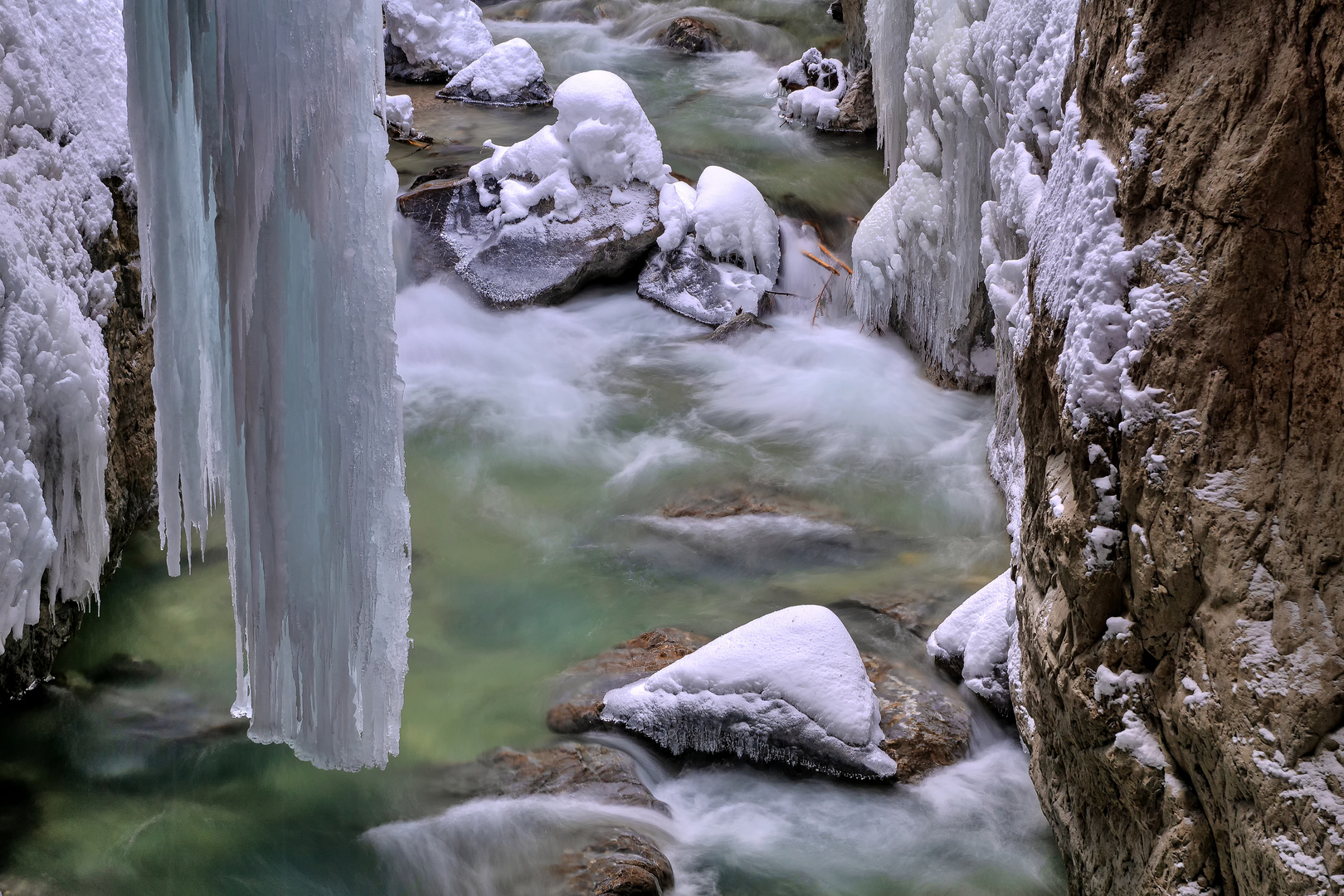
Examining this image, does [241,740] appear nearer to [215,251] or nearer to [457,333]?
[215,251]

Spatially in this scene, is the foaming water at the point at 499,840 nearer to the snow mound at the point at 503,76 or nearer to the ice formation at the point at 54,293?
the ice formation at the point at 54,293

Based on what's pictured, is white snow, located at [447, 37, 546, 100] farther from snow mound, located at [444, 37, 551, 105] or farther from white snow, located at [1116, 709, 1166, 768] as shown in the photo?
white snow, located at [1116, 709, 1166, 768]

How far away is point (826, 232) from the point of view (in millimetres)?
7234

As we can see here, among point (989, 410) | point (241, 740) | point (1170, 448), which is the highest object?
point (1170, 448)

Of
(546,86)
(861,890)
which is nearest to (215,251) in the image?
(861,890)

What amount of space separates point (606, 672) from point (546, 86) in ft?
24.3

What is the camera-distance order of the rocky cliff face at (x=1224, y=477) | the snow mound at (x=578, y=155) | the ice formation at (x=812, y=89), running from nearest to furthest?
the rocky cliff face at (x=1224, y=477), the snow mound at (x=578, y=155), the ice formation at (x=812, y=89)

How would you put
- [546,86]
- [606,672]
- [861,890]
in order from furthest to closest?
1. [546,86]
2. [606,672]
3. [861,890]

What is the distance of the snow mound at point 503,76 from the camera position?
378 inches

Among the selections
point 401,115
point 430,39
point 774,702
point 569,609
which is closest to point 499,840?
point 774,702

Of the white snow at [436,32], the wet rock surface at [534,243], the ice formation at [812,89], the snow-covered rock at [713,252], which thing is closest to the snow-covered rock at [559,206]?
the wet rock surface at [534,243]

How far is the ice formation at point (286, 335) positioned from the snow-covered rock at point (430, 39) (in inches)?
334

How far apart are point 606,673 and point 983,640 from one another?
1.27 m

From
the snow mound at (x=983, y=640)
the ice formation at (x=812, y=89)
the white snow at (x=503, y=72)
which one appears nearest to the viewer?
the snow mound at (x=983, y=640)
